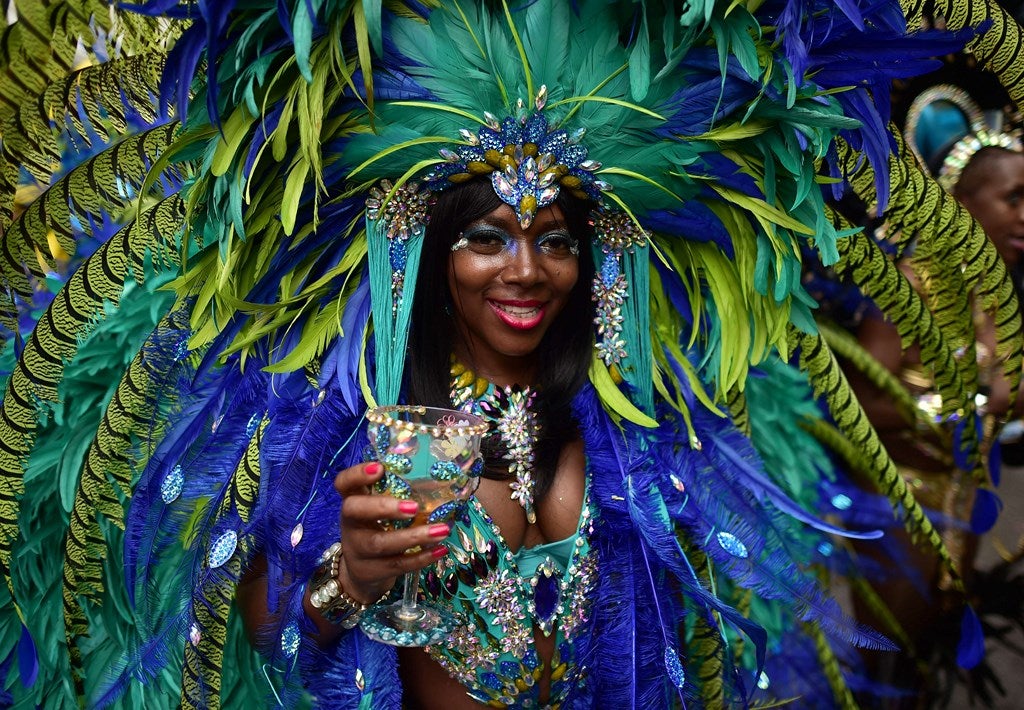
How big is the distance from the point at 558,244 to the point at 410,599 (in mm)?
715

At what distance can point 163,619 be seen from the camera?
7.52 ft

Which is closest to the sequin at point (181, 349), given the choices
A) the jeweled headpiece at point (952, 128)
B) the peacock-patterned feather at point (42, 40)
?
the peacock-patterned feather at point (42, 40)

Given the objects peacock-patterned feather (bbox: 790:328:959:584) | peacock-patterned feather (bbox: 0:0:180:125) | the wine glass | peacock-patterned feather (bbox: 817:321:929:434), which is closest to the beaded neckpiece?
the wine glass

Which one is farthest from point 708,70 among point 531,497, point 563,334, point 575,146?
point 531,497

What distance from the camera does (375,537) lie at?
177 cm

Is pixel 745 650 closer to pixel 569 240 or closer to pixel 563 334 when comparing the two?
pixel 563 334

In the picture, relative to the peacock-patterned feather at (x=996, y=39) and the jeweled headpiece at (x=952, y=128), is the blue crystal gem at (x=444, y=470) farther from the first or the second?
the jeweled headpiece at (x=952, y=128)

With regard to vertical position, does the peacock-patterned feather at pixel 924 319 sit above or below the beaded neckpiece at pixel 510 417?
above

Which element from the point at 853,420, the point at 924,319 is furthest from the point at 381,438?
the point at 924,319

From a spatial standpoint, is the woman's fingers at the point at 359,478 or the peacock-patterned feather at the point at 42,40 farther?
the peacock-patterned feather at the point at 42,40

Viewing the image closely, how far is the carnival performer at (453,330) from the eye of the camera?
2.01 meters

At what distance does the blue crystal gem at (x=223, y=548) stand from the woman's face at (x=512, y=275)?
24.0 inches

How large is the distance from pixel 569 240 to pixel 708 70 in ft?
1.34

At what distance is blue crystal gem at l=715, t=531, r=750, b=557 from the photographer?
2.27 m
